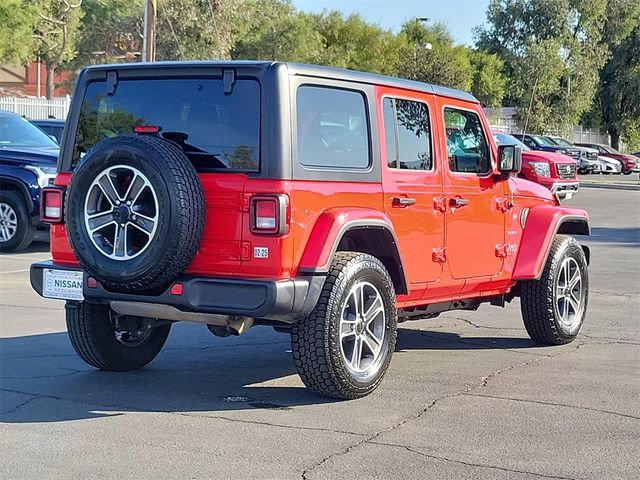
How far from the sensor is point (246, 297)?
19.6 ft

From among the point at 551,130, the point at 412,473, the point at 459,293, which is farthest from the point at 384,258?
the point at 551,130

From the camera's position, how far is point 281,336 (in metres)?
9.01

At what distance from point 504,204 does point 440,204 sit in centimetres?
102

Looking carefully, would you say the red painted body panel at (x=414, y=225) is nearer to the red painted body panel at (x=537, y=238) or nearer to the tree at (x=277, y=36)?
the red painted body panel at (x=537, y=238)

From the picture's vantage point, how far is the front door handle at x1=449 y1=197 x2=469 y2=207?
7.61 metres

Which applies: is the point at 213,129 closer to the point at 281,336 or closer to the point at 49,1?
the point at 281,336

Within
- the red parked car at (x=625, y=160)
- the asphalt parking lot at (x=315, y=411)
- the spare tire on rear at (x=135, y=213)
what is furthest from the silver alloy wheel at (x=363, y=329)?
the red parked car at (x=625, y=160)

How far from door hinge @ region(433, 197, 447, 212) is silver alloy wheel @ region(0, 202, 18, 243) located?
28.2 feet

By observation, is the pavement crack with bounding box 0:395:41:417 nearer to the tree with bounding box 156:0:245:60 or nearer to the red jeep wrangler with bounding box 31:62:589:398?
the red jeep wrangler with bounding box 31:62:589:398

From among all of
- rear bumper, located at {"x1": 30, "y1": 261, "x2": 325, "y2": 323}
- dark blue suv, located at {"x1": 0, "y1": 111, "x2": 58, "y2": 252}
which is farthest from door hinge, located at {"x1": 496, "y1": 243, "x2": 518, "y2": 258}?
dark blue suv, located at {"x1": 0, "y1": 111, "x2": 58, "y2": 252}

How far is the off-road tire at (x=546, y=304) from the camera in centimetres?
848

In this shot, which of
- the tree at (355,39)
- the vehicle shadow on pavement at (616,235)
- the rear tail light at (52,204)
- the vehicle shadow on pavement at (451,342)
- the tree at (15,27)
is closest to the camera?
the rear tail light at (52,204)

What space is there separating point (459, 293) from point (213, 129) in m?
2.52

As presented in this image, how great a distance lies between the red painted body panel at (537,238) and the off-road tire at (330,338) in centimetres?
222
